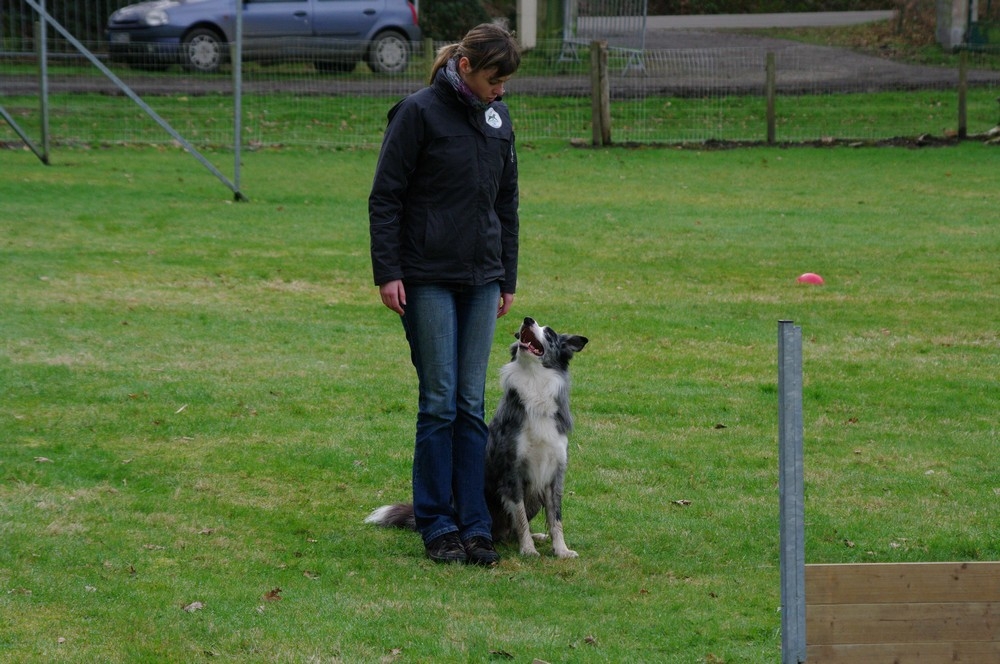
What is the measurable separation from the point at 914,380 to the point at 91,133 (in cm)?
1589

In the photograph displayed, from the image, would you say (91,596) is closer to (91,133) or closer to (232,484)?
(232,484)

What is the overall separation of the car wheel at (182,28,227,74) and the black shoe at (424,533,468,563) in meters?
19.3

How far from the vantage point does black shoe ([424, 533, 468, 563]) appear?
574cm

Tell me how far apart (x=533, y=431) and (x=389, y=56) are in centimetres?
1908

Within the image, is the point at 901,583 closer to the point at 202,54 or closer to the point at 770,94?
the point at 770,94

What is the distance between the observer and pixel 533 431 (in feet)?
19.4

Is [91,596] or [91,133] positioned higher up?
[91,133]

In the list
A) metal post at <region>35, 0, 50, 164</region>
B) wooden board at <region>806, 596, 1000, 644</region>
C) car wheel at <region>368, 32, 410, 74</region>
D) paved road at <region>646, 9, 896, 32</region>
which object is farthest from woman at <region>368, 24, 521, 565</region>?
paved road at <region>646, 9, 896, 32</region>

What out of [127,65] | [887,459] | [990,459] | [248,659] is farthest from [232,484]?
[127,65]

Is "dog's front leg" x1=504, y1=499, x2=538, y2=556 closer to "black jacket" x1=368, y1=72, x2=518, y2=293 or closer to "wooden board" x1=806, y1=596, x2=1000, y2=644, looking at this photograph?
"black jacket" x1=368, y1=72, x2=518, y2=293

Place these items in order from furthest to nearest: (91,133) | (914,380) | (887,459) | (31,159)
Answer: (91,133), (31,159), (914,380), (887,459)

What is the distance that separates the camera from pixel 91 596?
510cm

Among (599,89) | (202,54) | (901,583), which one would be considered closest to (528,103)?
(599,89)

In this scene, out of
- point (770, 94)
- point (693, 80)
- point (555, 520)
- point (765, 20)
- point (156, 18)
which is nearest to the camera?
point (555, 520)
